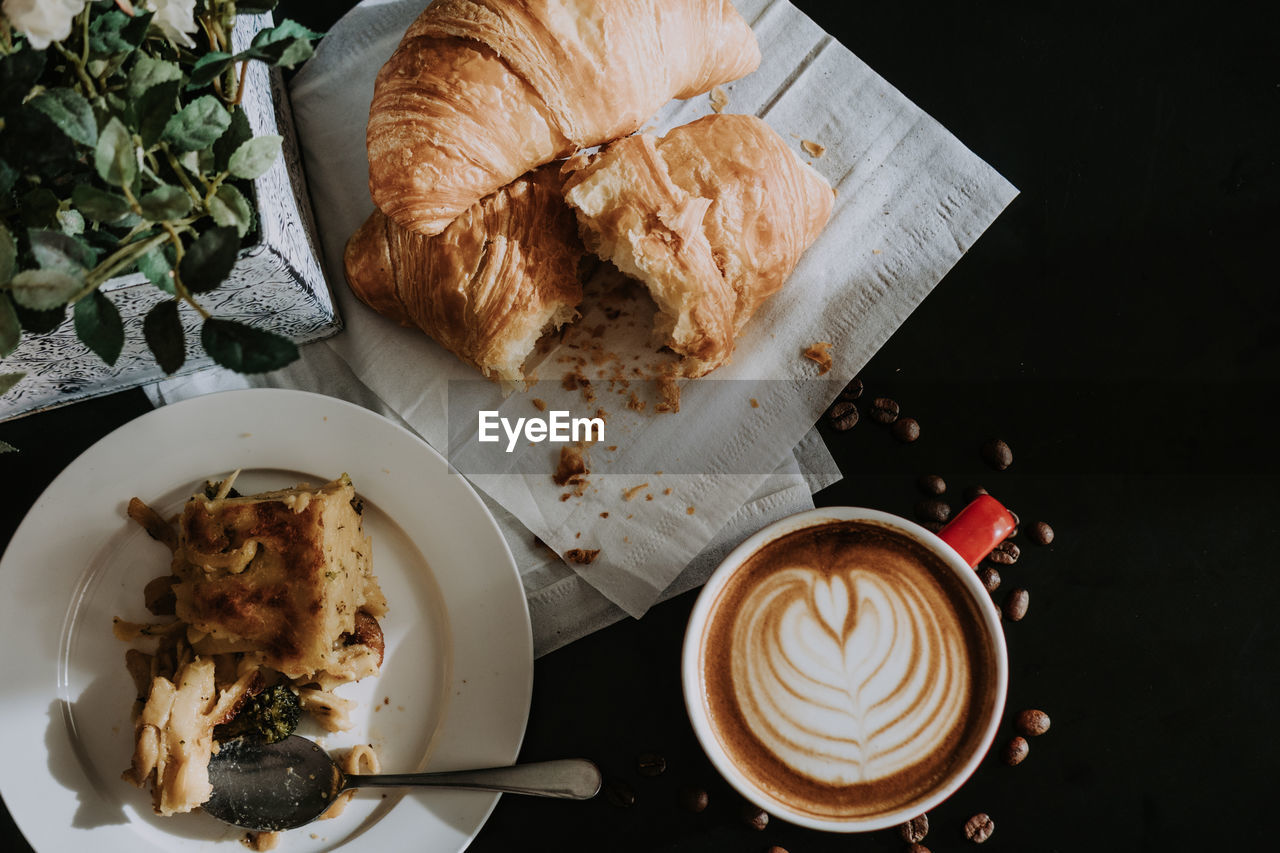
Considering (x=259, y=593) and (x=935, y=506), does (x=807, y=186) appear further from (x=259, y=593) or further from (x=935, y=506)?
(x=259, y=593)

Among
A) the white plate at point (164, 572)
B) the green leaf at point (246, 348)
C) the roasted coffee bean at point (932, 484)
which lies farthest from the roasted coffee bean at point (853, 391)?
the green leaf at point (246, 348)

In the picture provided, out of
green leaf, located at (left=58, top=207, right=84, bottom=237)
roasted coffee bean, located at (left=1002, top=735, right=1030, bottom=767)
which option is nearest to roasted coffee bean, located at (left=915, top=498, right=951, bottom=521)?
roasted coffee bean, located at (left=1002, top=735, right=1030, bottom=767)

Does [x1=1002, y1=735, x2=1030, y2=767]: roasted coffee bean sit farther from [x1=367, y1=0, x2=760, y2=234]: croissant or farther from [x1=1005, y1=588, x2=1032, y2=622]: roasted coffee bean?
[x1=367, y1=0, x2=760, y2=234]: croissant

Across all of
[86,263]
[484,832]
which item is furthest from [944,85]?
[484,832]

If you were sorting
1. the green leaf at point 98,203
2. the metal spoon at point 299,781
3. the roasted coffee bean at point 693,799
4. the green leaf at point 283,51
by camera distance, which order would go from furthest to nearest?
the roasted coffee bean at point 693,799 < the metal spoon at point 299,781 < the green leaf at point 283,51 < the green leaf at point 98,203

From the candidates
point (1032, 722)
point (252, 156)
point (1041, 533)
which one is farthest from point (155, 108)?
point (1032, 722)

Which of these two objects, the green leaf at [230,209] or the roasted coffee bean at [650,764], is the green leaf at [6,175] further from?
the roasted coffee bean at [650,764]
